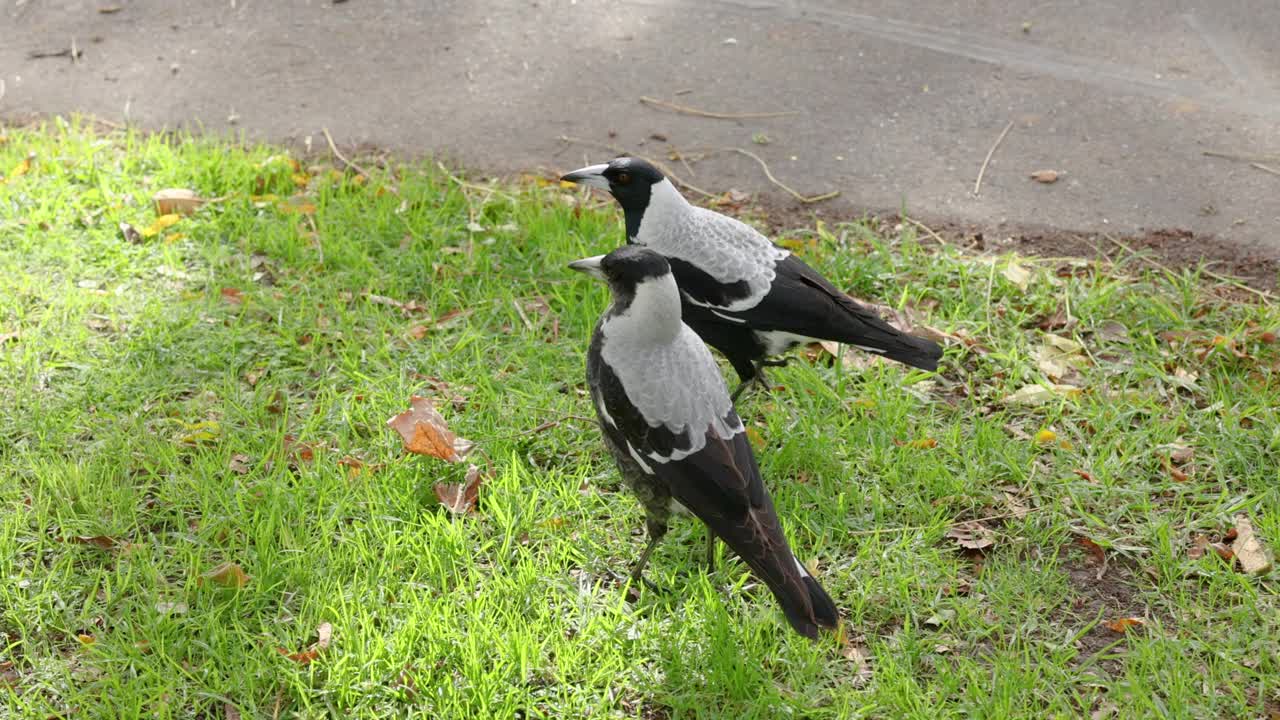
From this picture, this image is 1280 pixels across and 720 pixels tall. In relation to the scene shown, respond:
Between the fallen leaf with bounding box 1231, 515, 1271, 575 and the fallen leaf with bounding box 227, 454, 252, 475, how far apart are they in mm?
2917

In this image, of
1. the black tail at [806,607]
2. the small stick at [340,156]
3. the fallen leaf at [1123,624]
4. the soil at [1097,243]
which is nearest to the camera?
the black tail at [806,607]

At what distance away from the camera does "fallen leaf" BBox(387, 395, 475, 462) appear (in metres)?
3.42

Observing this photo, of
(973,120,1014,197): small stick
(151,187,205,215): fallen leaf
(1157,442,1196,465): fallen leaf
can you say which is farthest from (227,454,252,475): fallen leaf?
(973,120,1014,197): small stick

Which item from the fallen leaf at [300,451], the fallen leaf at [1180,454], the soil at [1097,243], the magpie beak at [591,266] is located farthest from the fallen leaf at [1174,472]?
the fallen leaf at [300,451]

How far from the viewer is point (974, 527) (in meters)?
3.31

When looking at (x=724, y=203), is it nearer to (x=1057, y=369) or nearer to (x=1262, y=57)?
(x=1057, y=369)

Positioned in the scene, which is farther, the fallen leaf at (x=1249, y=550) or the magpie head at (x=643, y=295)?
the fallen leaf at (x=1249, y=550)

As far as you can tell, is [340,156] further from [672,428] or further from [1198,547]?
[1198,547]

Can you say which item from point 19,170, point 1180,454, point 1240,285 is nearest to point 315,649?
point 1180,454

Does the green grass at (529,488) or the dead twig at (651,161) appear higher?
the dead twig at (651,161)

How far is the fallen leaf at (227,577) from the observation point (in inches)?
120

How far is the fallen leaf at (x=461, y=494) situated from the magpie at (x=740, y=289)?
834 millimetres

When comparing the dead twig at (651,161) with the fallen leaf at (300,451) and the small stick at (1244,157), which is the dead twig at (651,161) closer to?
the fallen leaf at (300,451)

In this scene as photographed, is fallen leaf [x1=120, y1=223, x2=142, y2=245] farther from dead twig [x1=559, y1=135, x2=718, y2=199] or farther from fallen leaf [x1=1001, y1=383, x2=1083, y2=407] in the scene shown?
fallen leaf [x1=1001, y1=383, x2=1083, y2=407]
